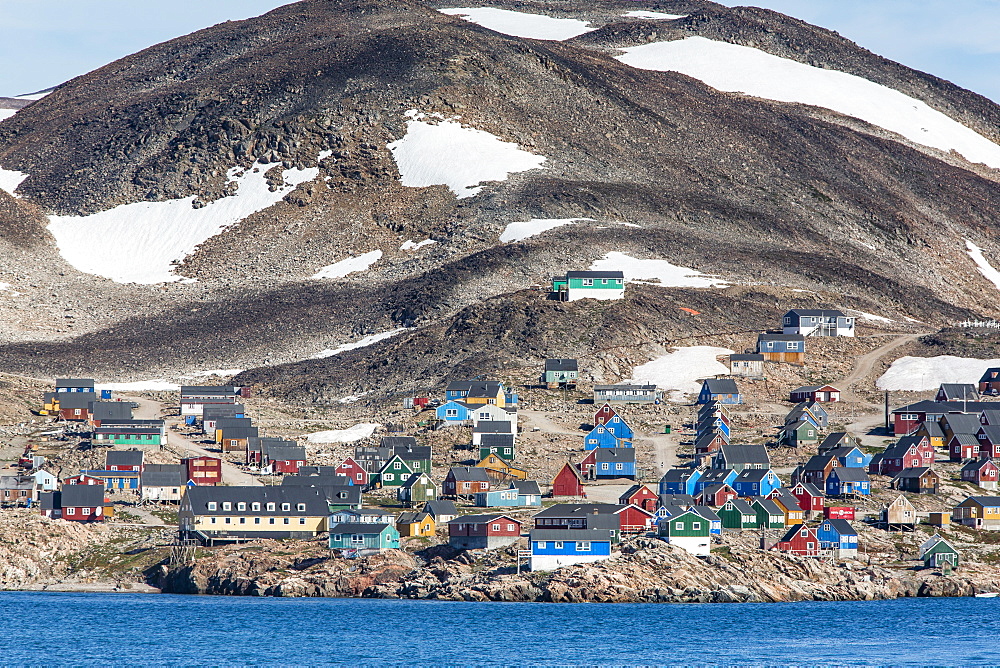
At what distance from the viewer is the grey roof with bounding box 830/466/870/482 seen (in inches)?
4441

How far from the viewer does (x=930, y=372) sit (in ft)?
498

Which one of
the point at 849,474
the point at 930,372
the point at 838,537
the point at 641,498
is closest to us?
the point at 838,537

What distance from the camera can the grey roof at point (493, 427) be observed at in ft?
422

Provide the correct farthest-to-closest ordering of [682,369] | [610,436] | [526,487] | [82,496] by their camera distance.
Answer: [682,369], [610,436], [526,487], [82,496]

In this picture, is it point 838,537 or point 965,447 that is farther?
point 965,447

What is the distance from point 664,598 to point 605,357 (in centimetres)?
6250

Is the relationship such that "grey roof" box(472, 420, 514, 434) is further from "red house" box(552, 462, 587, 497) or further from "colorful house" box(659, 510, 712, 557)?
"colorful house" box(659, 510, 712, 557)

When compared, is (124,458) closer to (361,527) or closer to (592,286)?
(361,527)

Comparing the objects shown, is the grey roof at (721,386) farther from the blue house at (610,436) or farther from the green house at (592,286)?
the green house at (592,286)

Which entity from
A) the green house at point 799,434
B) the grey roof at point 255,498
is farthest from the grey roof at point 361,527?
the green house at point 799,434

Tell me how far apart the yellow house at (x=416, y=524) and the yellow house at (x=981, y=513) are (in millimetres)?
35436

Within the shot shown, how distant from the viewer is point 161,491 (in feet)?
384

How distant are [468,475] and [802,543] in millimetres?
26656

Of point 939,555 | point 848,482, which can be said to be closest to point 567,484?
point 848,482
